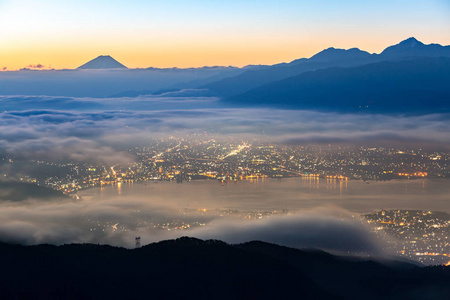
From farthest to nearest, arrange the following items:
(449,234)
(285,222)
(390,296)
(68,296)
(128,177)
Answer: (128,177) → (285,222) → (449,234) → (390,296) → (68,296)

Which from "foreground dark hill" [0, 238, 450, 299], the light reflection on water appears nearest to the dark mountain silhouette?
the light reflection on water

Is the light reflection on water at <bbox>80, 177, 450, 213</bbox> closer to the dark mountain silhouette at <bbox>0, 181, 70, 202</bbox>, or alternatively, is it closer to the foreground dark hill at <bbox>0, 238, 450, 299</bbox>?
the dark mountain silhouette at <bbox>0, 181, 70, 202</bbox>

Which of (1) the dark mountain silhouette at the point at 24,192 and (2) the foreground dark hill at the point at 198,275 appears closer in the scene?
(2) the foreground dark hill at the point at 198,275

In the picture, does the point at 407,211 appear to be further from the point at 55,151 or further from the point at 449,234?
the point at 55,151

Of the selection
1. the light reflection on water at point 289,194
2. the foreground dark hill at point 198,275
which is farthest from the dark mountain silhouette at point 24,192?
the foreground dark hill at point 198,275

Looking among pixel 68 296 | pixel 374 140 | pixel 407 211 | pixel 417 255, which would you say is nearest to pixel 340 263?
pixel 417 255

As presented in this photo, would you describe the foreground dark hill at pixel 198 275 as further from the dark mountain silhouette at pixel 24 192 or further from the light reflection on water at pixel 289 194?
the dark mountain silhouette at pixel 24 192

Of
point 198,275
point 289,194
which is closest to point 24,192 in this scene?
point 289,194
